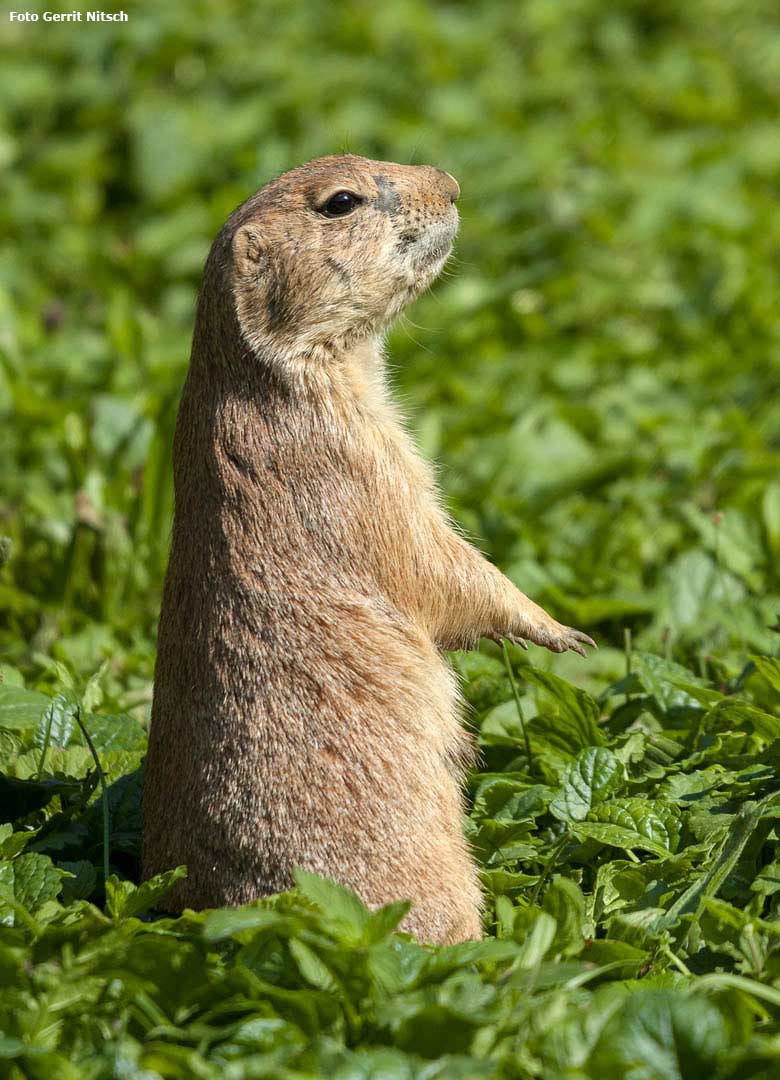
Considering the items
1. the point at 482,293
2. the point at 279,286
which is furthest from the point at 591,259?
the point at 279,286

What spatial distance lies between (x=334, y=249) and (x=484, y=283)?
3.92 metres

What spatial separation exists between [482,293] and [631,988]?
5.16 metres

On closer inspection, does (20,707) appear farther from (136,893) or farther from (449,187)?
(449,187)

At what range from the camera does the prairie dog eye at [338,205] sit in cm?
397

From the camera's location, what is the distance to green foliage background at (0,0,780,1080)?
9.37 feet

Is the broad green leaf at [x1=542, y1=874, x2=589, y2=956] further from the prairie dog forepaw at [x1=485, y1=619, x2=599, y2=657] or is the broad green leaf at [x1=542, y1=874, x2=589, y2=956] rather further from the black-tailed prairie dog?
the prairie dog forepaw at [x1=485, y1=619, x2=599, y2=657]

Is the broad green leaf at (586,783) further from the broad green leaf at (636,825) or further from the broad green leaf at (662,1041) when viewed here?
the broad green leaf at (662,1041)

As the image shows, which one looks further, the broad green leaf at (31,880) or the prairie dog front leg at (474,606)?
the prairie dog front leg at (474,606)

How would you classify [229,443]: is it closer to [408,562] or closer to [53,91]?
[408,562]

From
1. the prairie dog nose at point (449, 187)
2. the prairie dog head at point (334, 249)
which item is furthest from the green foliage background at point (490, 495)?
the prairie dog nose at point (449, 187)

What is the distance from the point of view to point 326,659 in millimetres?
3377

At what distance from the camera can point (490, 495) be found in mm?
6098

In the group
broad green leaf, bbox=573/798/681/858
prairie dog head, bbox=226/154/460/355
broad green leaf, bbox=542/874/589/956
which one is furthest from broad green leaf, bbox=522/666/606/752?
prairie dog head, bbox=226/154/460/355

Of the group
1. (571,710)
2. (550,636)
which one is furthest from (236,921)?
(571,710)
